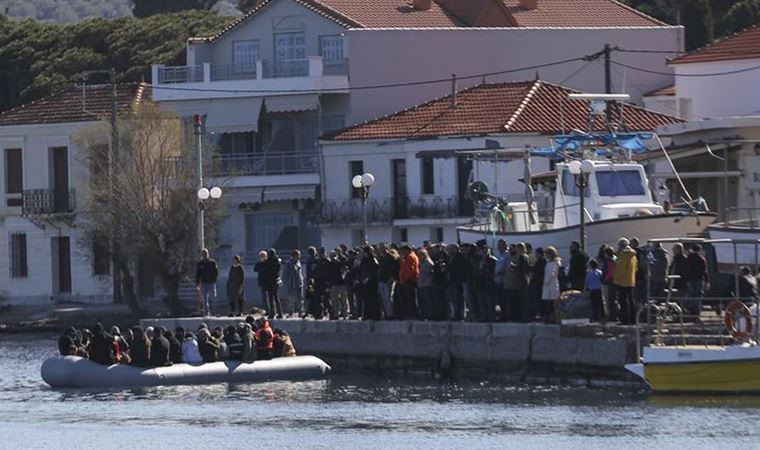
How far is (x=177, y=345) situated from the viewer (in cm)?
4428

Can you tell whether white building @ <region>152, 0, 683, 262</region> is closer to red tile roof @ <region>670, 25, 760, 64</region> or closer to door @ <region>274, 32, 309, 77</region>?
door @ <region>274, 32, 309, 77</region>

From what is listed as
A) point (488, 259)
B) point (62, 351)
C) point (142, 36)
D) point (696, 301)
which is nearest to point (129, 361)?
point (62, 351)

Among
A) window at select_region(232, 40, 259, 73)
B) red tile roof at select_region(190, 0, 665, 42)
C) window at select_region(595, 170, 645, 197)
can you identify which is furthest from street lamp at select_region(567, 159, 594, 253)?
window at select_region(232, 40, 259, 73)

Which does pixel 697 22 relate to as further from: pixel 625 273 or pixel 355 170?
pixel 625 273

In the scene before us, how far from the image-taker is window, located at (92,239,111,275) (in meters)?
68.6

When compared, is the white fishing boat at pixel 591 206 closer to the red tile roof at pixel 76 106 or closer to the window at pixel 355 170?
the window at pixel 355 170

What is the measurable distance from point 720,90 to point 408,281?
18.4m

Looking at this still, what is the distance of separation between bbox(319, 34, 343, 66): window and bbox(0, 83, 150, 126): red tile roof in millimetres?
6839

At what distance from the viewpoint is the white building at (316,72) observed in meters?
66.4

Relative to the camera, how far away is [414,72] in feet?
219

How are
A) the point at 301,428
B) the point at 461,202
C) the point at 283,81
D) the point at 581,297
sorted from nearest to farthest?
the point at 301,428 < the point at 581,297 < the point at 461,202 < the point at 283,81

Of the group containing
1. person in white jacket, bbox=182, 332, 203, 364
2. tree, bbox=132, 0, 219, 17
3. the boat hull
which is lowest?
person in white jacket, bbox=182, 332, 203, 364

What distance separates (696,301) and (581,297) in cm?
250

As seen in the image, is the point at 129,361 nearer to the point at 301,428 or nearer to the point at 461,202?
the point at 301,428
